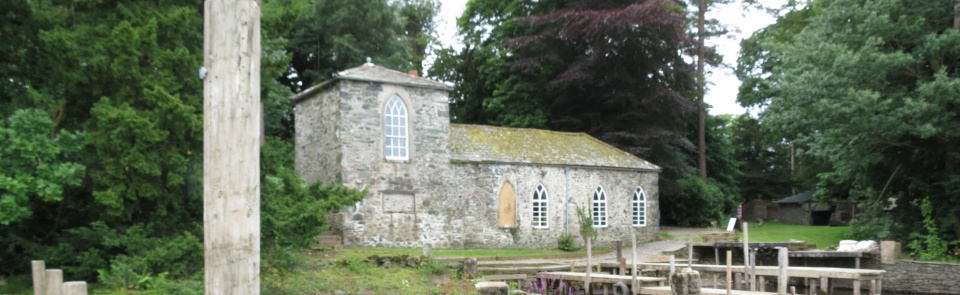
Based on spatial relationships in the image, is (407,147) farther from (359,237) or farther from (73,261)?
(73,261)

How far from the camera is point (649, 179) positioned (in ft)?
80.7

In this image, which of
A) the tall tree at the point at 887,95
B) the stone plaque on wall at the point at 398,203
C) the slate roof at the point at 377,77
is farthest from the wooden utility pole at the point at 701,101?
the stone plaque on wall at the point at 398,203

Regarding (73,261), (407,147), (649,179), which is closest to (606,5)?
(649,179)

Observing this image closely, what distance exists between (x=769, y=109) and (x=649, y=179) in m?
4.85

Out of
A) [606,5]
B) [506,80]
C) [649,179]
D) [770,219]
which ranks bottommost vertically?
[770,219]

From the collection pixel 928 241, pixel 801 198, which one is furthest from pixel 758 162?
pixel 928 241

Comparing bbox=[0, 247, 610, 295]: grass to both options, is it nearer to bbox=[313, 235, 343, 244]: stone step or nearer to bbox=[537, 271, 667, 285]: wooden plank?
bbox=[313, 235, 343, 244]: stone step

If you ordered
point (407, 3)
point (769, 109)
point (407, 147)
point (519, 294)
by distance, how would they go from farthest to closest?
point (407, 3) < point (769, 109) < point (407, 147) < point (519, 294)

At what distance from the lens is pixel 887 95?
18.7m

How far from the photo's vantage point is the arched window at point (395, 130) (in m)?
19.7

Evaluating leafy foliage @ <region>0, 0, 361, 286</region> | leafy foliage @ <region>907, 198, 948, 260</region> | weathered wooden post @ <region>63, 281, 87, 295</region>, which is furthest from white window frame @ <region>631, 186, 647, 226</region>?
weathered wooden post @ <region>63, 281, 87, 295</region>

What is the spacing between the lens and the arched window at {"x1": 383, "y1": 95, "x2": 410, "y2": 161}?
64.5 ft

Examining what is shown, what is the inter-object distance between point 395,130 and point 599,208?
7.72 m

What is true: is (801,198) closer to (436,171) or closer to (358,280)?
(436,171)
